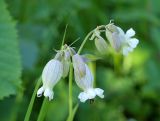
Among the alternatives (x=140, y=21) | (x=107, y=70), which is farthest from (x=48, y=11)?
(x=140, y=21)

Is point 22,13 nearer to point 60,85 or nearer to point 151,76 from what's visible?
point 60,85

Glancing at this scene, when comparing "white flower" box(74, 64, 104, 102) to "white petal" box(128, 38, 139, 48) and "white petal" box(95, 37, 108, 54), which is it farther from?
"white petal" box(128, 38, 139, 48)

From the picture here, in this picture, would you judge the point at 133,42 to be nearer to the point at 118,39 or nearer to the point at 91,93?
the point at 118,39

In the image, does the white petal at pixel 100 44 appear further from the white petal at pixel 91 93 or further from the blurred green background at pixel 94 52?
the blurred green background at pixel 94 52

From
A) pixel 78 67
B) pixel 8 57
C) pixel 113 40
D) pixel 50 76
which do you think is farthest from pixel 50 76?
pixel 8 57

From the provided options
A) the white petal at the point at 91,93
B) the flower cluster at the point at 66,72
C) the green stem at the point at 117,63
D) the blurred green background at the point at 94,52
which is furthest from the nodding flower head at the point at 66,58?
the green stem at the point at 117,63
